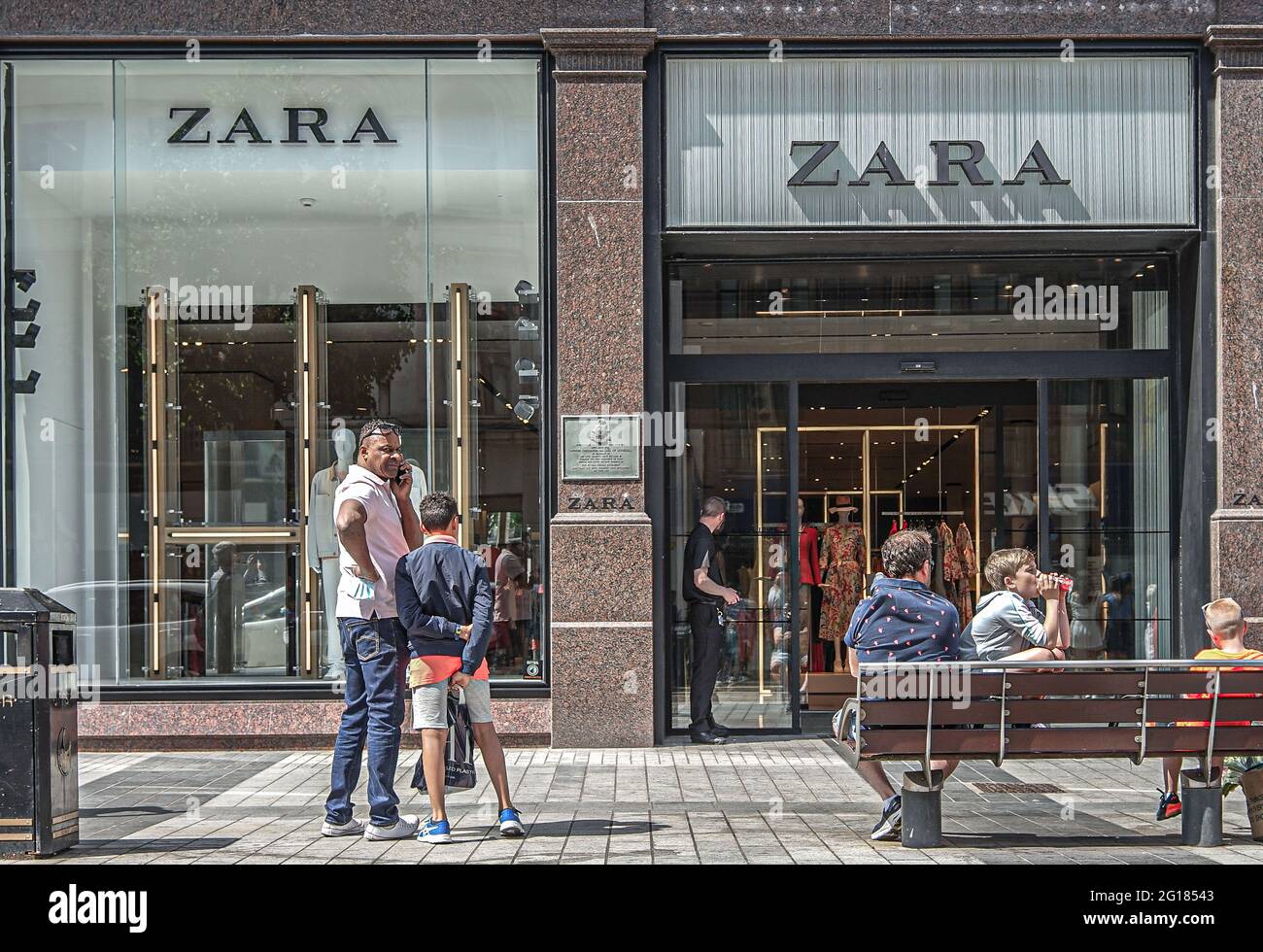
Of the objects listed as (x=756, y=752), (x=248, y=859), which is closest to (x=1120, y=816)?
(x=756, y=752)

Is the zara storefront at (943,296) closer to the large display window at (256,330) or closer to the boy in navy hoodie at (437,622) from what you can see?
the large display window at (256,330)

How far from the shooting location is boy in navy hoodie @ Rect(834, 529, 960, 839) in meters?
7.12

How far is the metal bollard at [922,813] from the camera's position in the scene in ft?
22.9

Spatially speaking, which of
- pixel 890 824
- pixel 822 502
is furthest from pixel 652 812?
pixel 822 502

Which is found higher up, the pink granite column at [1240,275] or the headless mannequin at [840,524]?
the pink granite column at [1240,275]

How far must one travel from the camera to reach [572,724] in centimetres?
1059

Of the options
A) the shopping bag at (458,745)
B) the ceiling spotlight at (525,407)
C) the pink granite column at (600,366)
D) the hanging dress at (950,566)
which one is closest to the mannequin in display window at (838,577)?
the hanging dress at (950,566)

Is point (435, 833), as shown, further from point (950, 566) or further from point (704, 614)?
point (950, 566)

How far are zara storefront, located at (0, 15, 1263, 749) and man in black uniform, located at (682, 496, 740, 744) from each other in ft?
0.59

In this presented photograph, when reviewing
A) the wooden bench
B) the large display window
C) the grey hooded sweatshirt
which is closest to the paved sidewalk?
the wooden bench

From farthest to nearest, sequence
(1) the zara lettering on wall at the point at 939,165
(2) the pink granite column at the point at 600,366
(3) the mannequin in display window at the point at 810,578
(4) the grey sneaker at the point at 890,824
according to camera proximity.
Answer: (3) the mannequin in display window at the point at 810,578 < (1) the zara lettering on wall at the point at 939,165 < (2) the pink granite column at the point at 600,366 < (4) the grey sneaker at the point at 890,824

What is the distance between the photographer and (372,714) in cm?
730

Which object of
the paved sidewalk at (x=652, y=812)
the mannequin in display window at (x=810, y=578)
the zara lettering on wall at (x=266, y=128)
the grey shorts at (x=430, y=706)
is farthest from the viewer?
the mannequin in display window at (x=810, y=578)

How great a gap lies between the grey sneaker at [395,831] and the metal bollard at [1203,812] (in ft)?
13.0
